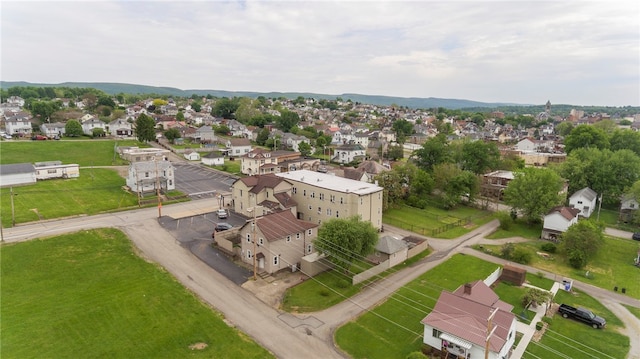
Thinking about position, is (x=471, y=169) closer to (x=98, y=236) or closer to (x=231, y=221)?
(x=231, y=221)

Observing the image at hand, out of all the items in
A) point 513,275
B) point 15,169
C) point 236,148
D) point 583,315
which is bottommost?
point 583,315

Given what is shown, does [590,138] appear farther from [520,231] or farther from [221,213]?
[221,213]

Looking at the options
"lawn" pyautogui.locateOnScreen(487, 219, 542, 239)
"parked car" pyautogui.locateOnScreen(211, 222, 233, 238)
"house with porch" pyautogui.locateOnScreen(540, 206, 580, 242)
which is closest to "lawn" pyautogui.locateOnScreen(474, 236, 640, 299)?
"house with porch" pyautogui.locateOnScreen(540, 206, 580, 242)

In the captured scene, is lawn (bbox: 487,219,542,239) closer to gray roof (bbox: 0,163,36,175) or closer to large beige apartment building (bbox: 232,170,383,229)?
large beige apartment building (bbox: 232,170,383,229)

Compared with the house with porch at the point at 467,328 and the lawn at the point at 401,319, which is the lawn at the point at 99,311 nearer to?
the lawn at the point at 401,319

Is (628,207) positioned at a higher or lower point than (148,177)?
lower

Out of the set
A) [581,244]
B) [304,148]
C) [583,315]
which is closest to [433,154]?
[581,244]
